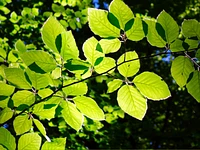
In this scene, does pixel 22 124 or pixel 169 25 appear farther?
pixel 22 124

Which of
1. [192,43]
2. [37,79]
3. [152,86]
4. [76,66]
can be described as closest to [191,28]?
A: [192,43]

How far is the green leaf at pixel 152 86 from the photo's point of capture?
541 millimetres

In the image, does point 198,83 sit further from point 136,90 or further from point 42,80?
point 42,80

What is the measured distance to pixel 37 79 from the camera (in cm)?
59

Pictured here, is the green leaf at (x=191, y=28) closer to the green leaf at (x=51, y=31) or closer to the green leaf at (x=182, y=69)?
the green leaf at (x=182, y=69)

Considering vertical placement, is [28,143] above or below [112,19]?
below

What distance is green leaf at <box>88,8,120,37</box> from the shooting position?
20.2 inches

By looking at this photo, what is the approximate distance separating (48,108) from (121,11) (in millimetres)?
285

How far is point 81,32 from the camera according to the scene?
598cm

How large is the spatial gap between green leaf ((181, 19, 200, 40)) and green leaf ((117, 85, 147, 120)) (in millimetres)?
169

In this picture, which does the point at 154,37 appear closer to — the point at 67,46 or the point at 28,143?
the point at 67,46

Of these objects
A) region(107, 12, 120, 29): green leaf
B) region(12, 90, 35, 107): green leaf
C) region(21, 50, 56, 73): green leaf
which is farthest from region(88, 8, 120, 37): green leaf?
region(12, 90, 35, 107): green leaf

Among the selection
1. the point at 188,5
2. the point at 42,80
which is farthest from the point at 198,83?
the point at 188,5

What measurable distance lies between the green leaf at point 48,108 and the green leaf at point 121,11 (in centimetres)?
25
